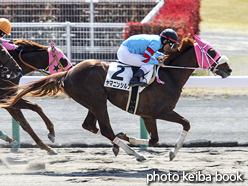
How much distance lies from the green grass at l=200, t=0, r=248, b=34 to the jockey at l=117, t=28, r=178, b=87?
17.2 metres

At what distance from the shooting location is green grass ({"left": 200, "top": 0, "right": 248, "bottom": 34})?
2308 cm

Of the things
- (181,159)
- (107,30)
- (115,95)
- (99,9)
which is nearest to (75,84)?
(115,95)

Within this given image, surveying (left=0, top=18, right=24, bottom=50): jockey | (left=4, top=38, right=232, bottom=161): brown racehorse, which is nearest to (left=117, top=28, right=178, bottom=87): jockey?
(left=4, top=38, right=232, bottom=161): brown racehorse

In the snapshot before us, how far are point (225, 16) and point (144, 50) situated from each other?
2488cm

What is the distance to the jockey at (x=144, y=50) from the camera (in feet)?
16.4

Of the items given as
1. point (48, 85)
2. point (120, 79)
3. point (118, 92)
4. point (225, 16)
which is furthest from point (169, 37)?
point (225, 16)

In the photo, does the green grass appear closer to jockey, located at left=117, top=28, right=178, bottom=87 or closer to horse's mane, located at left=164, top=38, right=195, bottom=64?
horse's mane, located at left=164, top=38, right=195, bottom=64

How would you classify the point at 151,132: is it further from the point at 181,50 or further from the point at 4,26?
the point at 4,26

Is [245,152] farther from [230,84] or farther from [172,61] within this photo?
[172,61]

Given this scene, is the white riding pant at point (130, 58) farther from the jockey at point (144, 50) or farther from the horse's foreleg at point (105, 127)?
the horse's foreleg at point (105, 127)

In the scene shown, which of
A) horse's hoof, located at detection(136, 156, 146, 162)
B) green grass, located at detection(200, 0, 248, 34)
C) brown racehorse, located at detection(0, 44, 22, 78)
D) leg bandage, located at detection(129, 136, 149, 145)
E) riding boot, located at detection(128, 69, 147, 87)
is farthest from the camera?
green grass, located at detection(200, 0, 248, 34)

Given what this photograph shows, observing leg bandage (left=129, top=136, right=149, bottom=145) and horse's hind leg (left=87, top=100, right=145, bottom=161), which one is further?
leg bandage (left=129, top=136, right=149, bottom=145)

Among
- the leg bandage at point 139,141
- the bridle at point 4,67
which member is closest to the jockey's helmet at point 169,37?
the leg bandage at point 139,141

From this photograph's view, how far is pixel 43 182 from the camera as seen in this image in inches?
167
